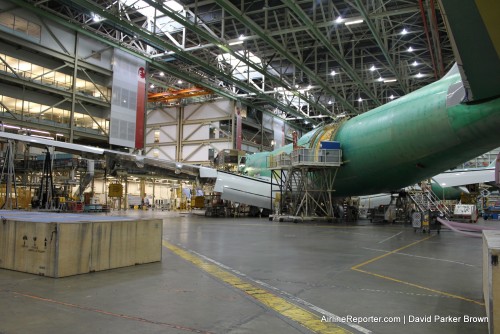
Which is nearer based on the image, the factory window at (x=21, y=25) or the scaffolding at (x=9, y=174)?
the scaffolding at (x=9, y=174)

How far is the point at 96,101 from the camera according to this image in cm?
3931

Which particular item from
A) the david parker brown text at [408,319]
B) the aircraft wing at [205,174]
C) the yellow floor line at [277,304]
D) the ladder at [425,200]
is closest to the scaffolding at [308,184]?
the aircraft wing at [205,174]

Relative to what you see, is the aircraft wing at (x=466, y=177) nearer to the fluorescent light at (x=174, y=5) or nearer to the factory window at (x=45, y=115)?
the fluorescent light at (x=174, y=5)

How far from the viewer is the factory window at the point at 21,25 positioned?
3234 cm

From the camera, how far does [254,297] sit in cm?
587

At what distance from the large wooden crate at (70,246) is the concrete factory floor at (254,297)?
0.24 m

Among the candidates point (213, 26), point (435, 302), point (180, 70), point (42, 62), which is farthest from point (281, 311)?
point (180, 70)

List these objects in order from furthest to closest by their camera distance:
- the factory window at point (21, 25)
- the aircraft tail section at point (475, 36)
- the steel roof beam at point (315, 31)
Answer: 1. the factory window at point (21, 25)
2. the steel roof beam at point (315, 31)
3. the aircraft tail section at point (475, 36)

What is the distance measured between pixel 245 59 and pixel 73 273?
106 ft

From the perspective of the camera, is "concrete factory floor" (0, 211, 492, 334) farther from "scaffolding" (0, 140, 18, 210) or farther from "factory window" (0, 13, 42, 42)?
"factory window" (0, 13, 42, 42)

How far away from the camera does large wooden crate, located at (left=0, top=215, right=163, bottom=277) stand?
7.01m

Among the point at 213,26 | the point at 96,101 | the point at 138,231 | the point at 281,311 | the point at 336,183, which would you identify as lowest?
the point at 281,311

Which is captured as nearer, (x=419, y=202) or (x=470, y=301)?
(x=470, y=301)

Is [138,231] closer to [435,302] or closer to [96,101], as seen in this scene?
[435,302]
